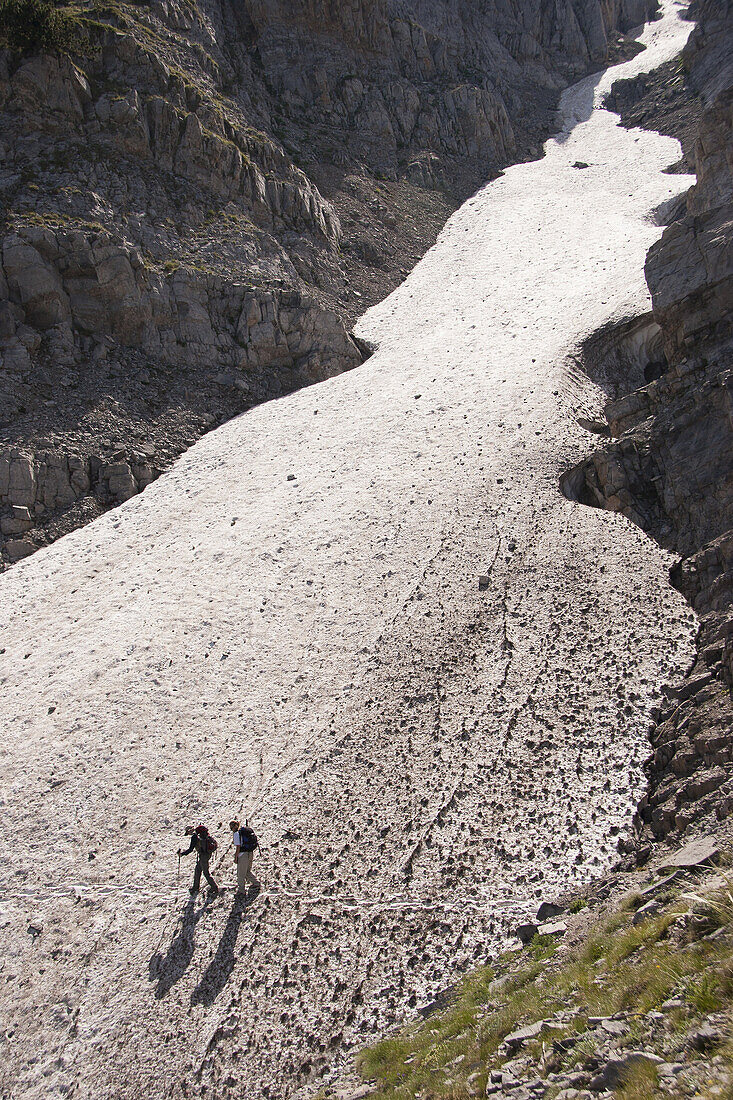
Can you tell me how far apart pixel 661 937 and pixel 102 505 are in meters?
24.3

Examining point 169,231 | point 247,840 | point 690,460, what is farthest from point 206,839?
point 169,231

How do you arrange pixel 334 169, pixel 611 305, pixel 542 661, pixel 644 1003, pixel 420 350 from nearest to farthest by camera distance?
pixel 644 1003 < pixel 542 661 < pixel 611 305 < pixel 420 350 < pixel 334 169

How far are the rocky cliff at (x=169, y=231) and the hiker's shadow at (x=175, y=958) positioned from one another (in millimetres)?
16028

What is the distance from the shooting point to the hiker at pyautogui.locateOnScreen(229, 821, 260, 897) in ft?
41.5

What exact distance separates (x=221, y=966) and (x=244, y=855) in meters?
1.83

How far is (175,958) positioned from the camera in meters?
11.9

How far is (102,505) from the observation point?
26.1 m

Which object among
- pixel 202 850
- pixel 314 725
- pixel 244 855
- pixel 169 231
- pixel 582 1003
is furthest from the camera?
pixel 169 231

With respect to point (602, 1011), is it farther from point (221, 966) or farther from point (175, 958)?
point (175, 958)

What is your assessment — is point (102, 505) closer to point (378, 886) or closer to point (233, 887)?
point (233, 887)

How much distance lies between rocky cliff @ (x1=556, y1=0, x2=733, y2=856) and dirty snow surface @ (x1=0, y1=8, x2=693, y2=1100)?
0.77 metres

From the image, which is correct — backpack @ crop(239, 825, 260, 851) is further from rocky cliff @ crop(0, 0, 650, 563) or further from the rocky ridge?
rocky cliff @ crop(0, 0, 650, 563)

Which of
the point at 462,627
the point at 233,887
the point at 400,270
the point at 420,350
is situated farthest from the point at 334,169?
the point at 233,887

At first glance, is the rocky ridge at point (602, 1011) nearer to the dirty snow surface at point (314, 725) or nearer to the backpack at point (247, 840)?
the dirty snow surface at point (314, 725)
